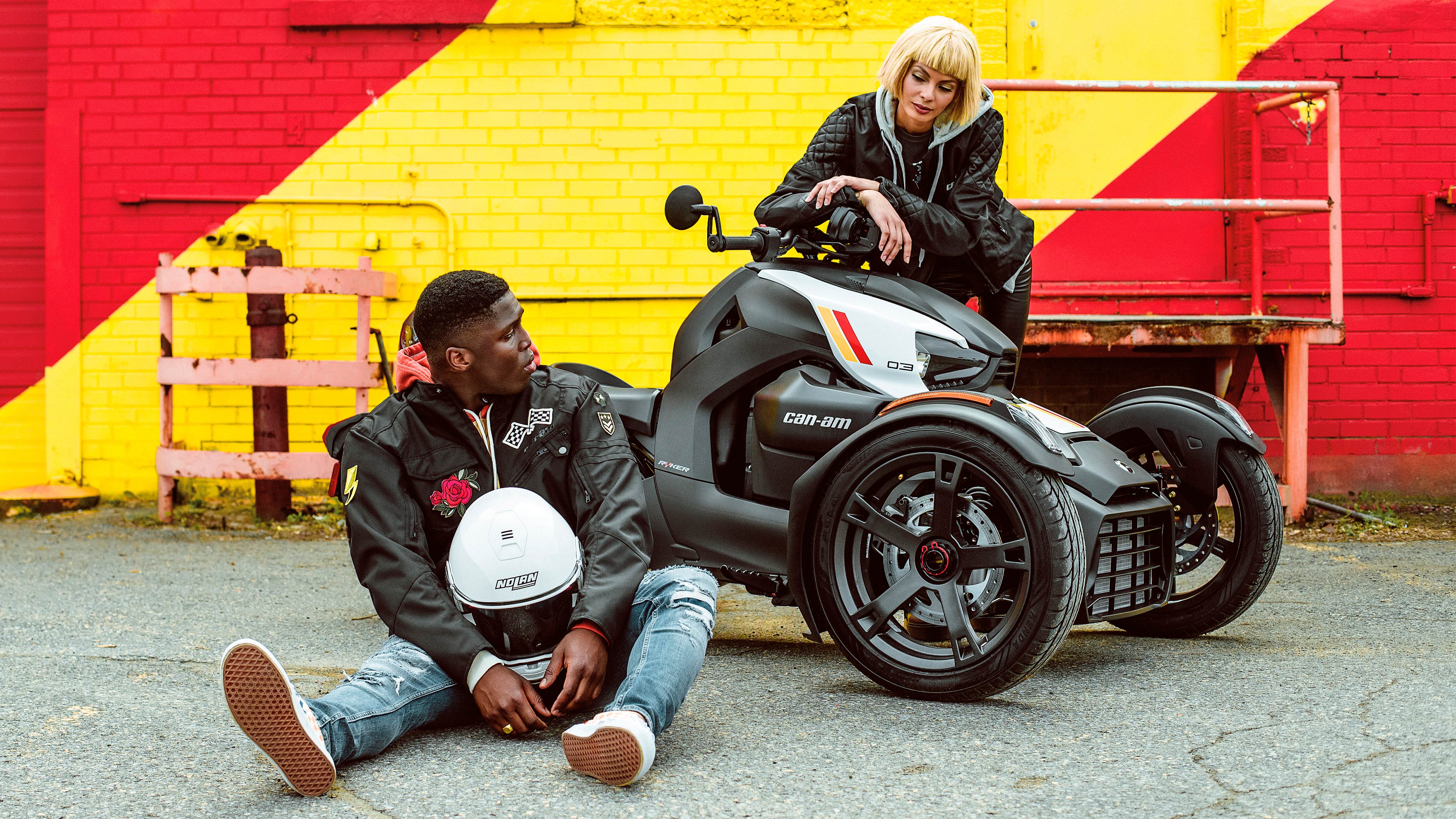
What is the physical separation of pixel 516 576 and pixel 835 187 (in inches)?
59.0

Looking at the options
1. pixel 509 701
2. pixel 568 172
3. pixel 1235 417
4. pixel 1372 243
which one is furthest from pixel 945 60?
pixel 1372 243

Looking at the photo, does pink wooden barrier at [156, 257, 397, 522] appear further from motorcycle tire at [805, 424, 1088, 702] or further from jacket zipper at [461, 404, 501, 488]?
motorcycle tire at [805, 424, 1088, 702]

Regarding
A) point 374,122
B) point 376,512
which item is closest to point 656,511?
point 376,512

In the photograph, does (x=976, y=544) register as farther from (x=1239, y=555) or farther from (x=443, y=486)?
(x=443, y=486)

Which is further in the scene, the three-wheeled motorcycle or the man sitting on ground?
the three-wheeled motorcycle

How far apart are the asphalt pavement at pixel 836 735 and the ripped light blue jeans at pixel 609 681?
6 centimetres

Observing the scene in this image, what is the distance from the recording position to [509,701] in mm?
2350

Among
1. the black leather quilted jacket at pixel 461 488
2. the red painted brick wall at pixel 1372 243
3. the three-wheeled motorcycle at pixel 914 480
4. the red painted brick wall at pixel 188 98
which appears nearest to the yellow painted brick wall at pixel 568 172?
the red painted brick wall at pixel 188 98

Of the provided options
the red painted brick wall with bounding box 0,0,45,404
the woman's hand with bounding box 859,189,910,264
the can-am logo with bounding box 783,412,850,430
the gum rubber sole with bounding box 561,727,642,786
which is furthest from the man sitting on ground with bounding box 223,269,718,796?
the red painted brick wall with bounding box 0,0,45,404

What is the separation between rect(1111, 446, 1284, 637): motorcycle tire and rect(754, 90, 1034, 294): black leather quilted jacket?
88 cm

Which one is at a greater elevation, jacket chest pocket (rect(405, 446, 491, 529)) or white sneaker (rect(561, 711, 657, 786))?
jacket chest pocket (rect(405, 446, 491, 529))

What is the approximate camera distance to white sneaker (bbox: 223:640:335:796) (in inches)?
79.6

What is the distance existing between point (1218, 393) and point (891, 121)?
11.9ft

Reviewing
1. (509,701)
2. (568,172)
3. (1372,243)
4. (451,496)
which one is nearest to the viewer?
(509,701)
